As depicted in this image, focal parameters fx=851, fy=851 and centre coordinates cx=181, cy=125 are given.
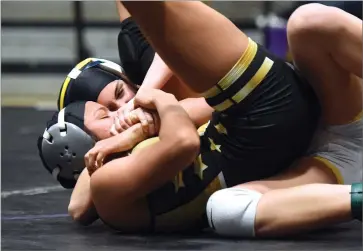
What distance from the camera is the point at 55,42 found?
19.0 feet

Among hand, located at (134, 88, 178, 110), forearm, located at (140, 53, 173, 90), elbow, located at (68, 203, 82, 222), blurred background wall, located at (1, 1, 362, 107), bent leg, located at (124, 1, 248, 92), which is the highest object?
bent leg, located at (124, 1, 248, 92)

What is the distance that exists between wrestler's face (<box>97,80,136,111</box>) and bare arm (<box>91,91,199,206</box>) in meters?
0.28

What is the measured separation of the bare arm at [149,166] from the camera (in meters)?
1.64

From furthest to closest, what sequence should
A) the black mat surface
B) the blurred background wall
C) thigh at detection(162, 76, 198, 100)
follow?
1. the blurred background wall
2. thigh at detection(162, 76, 198, 100)
3. the black mat surface

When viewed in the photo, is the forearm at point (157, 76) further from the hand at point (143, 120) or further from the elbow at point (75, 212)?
the elbow at point (75, 212)

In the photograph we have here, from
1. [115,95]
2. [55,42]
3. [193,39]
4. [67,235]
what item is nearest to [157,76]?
[115,95]

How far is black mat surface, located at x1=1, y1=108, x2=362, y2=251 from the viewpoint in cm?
161

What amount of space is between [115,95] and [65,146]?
17 centimetres

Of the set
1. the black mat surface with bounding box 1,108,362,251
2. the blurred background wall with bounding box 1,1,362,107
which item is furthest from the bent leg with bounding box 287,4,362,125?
the blurred background wall with bounding box 1,1,362,107

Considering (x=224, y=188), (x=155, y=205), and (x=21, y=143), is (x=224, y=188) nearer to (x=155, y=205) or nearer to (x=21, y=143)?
(x=155, y=205)

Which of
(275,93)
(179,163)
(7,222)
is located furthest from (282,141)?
(7,222)

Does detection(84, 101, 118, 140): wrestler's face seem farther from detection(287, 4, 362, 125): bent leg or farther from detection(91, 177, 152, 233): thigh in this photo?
detection(287, 4, 362, 125): bent leg

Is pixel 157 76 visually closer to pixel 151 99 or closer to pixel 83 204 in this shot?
pixel 151 99

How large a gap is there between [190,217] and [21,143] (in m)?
1.63
